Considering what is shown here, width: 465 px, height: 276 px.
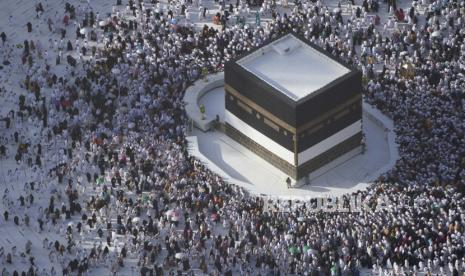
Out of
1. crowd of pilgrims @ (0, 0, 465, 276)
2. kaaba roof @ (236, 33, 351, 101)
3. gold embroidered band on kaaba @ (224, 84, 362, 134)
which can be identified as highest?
kaaba roof @ (236, 33, 351, 101)

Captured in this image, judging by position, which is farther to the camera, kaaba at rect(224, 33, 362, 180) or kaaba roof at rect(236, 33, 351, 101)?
kaaba roof at rect(236, 33, 351, 101)

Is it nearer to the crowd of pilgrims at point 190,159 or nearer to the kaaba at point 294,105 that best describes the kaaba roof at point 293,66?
the kaaba at point 294,105

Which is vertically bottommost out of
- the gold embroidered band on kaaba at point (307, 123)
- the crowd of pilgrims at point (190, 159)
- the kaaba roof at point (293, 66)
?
the crowd of pilgrims at point (190, 159)

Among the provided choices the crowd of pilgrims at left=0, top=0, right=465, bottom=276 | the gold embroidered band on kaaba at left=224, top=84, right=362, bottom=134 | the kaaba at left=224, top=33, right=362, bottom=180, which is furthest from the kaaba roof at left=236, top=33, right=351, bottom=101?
the crowd of pilgrims at left=0, top=0, right=465, bottom=276

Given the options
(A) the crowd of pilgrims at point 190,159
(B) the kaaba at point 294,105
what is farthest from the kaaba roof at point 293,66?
(A) the crowd of pilgrims at point 190,159

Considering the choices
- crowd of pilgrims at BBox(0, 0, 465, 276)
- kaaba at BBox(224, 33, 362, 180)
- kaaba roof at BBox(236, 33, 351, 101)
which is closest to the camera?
crowd of pilgrims at BBox(0, 0, 465, 276)

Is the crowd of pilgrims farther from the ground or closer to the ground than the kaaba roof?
closer to the ground

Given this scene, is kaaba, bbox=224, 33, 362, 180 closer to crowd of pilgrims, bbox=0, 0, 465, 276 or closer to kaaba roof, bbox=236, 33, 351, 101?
kaaba roof, bbox=236, 33, 351, 101

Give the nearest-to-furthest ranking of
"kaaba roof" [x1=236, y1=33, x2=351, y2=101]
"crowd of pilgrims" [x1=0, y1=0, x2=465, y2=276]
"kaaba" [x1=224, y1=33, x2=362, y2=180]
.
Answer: "crowd of pilgrims" [x1=0, y1=0, x2=465, y2=276] < "kaaba" [x1=224, y1=33, x2=362, y2=180] < "kaaba roof" [x1=236, y1=33, x2=351, y2=101]
